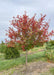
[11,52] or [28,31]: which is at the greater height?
[28,31]

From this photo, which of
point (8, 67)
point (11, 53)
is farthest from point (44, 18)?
point (11, 53)

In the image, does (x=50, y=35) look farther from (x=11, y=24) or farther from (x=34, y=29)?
(x=11, y=24)

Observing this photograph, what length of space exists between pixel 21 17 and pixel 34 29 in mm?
1135

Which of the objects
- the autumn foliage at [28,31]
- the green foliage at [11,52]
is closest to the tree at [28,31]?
the autumn foliage at [28,31]

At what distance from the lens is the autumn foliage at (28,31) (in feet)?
24.6

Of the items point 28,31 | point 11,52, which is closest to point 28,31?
point 28,31

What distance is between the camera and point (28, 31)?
25.1ft

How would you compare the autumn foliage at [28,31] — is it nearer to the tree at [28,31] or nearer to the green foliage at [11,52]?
the tree at [28,31]

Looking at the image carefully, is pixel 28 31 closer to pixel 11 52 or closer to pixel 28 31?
pixel 28 31

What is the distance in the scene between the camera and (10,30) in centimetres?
795

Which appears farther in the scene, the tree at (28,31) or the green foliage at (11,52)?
the green foliage at (11,52)

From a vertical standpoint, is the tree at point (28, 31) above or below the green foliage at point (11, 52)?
above

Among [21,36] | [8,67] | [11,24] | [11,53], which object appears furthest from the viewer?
[11,53]

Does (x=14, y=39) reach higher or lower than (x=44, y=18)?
lower
